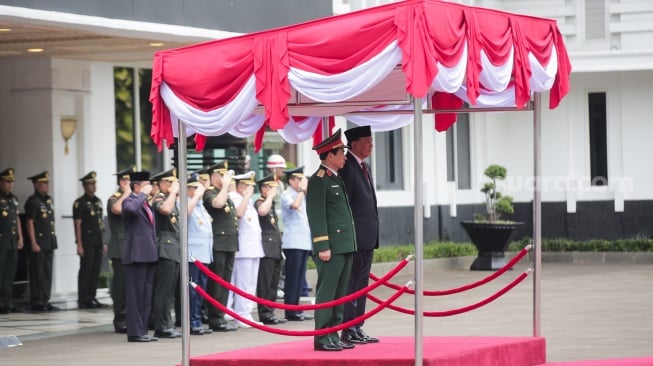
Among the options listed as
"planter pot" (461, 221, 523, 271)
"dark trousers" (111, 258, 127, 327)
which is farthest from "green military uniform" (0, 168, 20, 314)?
"planter pot" (461, 221, 523, 271)

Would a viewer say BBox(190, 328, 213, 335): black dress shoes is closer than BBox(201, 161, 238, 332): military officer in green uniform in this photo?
Yes

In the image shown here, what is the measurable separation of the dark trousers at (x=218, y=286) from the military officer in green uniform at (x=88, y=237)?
3.18 meters

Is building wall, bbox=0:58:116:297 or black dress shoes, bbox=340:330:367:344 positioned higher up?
building wall, bbox=0:58:116:297

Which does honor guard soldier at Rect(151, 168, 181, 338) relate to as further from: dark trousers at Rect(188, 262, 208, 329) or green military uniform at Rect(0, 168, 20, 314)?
green military uniform at Rect(0, 168, 20, 314)

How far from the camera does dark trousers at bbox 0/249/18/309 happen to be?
19.7 metres

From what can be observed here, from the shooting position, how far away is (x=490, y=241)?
28578 millimetres

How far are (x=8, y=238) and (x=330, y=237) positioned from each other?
326 inches

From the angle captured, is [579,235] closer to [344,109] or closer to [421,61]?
[344,109]

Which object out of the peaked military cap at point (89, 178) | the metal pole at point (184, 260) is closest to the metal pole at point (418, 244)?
the metal pole at point (184, 260)

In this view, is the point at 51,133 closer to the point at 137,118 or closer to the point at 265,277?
the point at 137,118

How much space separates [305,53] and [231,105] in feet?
2.91

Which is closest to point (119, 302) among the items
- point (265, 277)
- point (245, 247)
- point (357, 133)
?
point (245, 247)

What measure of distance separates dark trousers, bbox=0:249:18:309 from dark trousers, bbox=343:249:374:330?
311 inches

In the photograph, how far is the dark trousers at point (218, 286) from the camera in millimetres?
17703
